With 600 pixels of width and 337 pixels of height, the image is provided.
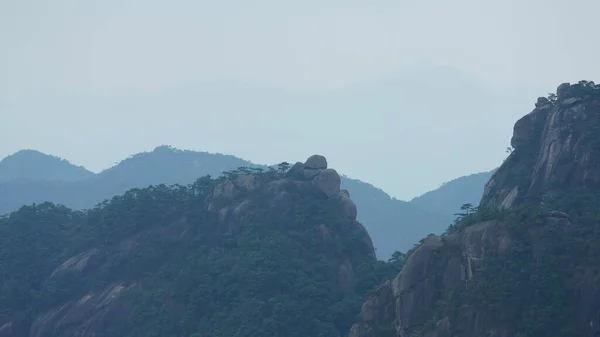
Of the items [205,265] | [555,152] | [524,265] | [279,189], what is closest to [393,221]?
[279,189]

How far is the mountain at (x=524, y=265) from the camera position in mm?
46906

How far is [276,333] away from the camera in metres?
60.0

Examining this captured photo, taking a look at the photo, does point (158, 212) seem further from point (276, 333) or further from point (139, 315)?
point (276, 333)

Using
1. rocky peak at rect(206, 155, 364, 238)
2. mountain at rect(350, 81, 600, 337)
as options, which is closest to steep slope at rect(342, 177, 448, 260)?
rocky peak at rect(206, 155, 364, 238)

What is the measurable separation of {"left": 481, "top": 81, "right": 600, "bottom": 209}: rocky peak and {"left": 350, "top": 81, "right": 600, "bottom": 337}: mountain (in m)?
0.09

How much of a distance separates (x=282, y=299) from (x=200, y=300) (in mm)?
7154

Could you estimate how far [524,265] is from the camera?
49.4 m

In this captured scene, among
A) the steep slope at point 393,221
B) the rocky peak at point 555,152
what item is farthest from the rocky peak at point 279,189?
the steep slope at point 393,221

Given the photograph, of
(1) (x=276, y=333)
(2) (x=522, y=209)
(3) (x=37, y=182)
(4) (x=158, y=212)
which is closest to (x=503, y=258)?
(2) (x=522, y=209)

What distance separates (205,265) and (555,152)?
90.0ft

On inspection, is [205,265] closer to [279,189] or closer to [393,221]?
[279,189]

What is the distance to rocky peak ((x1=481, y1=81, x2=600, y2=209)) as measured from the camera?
57.3 m

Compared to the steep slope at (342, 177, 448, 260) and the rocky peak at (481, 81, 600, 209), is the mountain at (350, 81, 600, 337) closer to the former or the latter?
the rocky peak at (481, 81, 600, 209)

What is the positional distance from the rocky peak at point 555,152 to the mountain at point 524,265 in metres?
0.09
